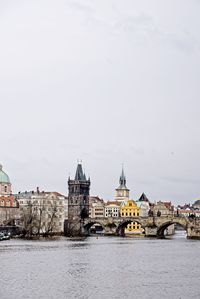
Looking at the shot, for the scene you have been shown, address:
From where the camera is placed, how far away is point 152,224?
14550 centimetres

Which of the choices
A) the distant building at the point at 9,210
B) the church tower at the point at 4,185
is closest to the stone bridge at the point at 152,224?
the distant building at the point at 9,210

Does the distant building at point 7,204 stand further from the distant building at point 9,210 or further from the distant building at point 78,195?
the distant building at point 78,195

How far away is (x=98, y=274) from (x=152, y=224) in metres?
86.9

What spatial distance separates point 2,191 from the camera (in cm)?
18150

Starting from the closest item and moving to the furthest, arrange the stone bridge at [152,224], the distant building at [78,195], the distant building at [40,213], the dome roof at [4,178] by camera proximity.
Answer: the stone bridge at [152,224]
the distant building at [40,213]
the distant building at [78,195]
the dome roof at [4,178]

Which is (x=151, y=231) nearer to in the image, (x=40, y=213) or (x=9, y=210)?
(x=40, y=213)

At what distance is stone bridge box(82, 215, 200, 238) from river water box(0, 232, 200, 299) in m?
50.9

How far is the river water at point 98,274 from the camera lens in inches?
1900

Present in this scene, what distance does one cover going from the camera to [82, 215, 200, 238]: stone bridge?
135 m

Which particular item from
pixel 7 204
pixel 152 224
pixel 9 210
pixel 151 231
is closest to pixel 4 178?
pixel 7 204

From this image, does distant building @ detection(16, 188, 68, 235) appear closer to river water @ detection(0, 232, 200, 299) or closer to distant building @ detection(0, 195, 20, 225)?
distant building @ detection(0, 195, 20, 225)

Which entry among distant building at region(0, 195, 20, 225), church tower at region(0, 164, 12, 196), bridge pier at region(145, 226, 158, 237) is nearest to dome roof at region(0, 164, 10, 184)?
church tower at region(0, 164, 12, 196)

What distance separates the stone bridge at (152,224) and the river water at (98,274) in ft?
167

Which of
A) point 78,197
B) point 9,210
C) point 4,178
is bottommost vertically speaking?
point 9,210
